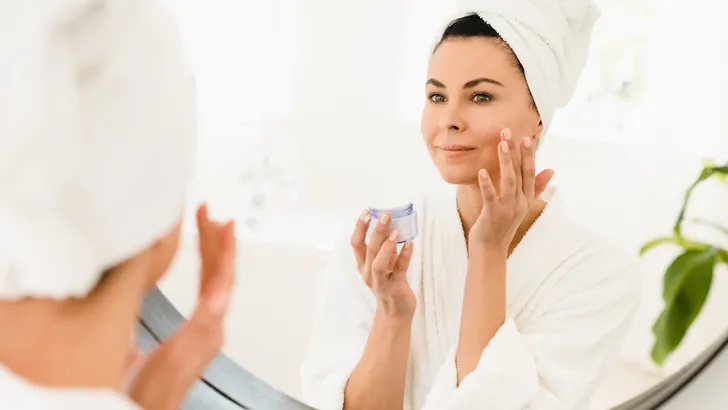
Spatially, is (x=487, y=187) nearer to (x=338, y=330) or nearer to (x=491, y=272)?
(x=491, y=272)

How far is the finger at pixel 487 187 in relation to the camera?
19.4 inches

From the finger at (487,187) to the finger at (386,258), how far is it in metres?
0.08

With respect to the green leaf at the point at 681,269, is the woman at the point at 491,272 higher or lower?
higher

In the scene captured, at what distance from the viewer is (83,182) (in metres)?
0.20

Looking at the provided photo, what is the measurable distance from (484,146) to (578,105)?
94 centimetres

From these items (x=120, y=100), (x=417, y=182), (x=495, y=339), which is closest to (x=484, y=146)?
(x=495, y=339)

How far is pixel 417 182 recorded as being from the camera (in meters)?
1.62

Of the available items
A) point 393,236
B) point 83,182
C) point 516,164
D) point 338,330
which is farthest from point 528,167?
point 83,182

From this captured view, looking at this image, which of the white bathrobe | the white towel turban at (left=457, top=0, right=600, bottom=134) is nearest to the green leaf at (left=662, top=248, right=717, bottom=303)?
the white bathrobe

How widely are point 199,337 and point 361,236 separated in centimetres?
31

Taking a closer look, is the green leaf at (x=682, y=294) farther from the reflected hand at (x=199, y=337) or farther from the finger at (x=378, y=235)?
the reflected hand at (x=199, y=337)

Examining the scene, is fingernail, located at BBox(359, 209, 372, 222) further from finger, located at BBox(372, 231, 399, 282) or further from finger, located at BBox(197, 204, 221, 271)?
finger, located at BBox(197, 204, 221, 271)

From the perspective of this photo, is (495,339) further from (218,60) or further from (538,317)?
(218,60)

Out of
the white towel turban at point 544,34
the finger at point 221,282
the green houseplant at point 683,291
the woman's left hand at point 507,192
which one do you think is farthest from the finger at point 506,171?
the green houseplant at point 683,291
